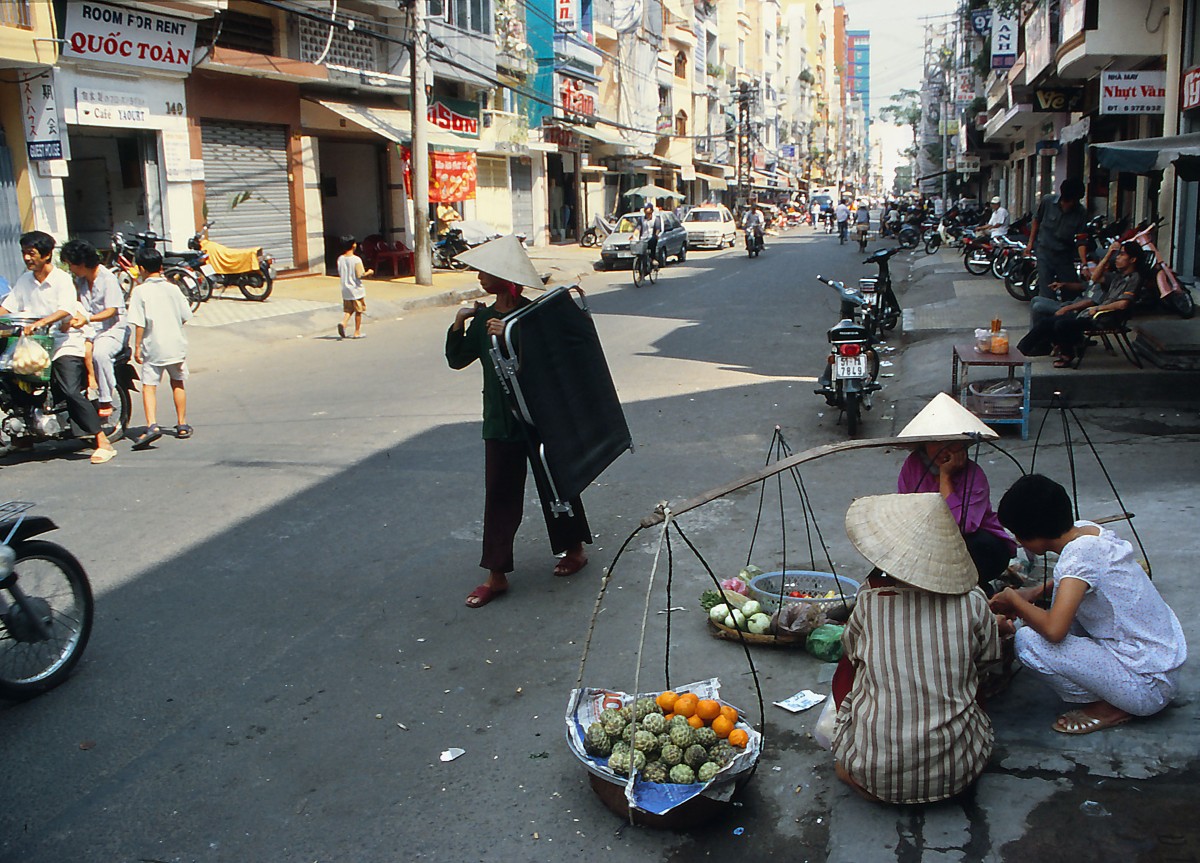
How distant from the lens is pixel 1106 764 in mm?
3527

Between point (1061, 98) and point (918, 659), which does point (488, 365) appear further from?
point (1061, 98)

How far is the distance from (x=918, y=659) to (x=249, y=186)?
66.9 ft

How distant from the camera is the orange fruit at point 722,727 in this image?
3.59m

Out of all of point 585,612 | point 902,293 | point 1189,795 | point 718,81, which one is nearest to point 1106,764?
point 1189,795

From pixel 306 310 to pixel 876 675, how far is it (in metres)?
15.6

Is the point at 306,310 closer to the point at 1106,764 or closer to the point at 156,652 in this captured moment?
the point at 156,652

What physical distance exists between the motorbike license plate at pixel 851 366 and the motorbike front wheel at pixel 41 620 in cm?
598

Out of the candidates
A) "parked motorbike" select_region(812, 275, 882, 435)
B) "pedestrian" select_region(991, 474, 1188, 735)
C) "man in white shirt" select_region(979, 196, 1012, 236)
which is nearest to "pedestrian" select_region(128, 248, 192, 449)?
"parked motorbike" select_region(812, 275, 882, 435)

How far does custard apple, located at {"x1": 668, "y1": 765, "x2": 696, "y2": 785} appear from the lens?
3.34 meters

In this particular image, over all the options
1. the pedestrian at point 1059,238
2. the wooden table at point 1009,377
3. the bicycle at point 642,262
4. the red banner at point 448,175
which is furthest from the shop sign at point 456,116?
the wooden table at point 1009,377

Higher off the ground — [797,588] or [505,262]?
[505,262]

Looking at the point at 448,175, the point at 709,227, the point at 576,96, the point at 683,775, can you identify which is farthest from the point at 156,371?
the point at 576,96

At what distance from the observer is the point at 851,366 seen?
873 cm

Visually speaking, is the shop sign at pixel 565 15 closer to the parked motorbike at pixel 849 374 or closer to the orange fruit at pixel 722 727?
the parked motorbike at pixel 849 374
